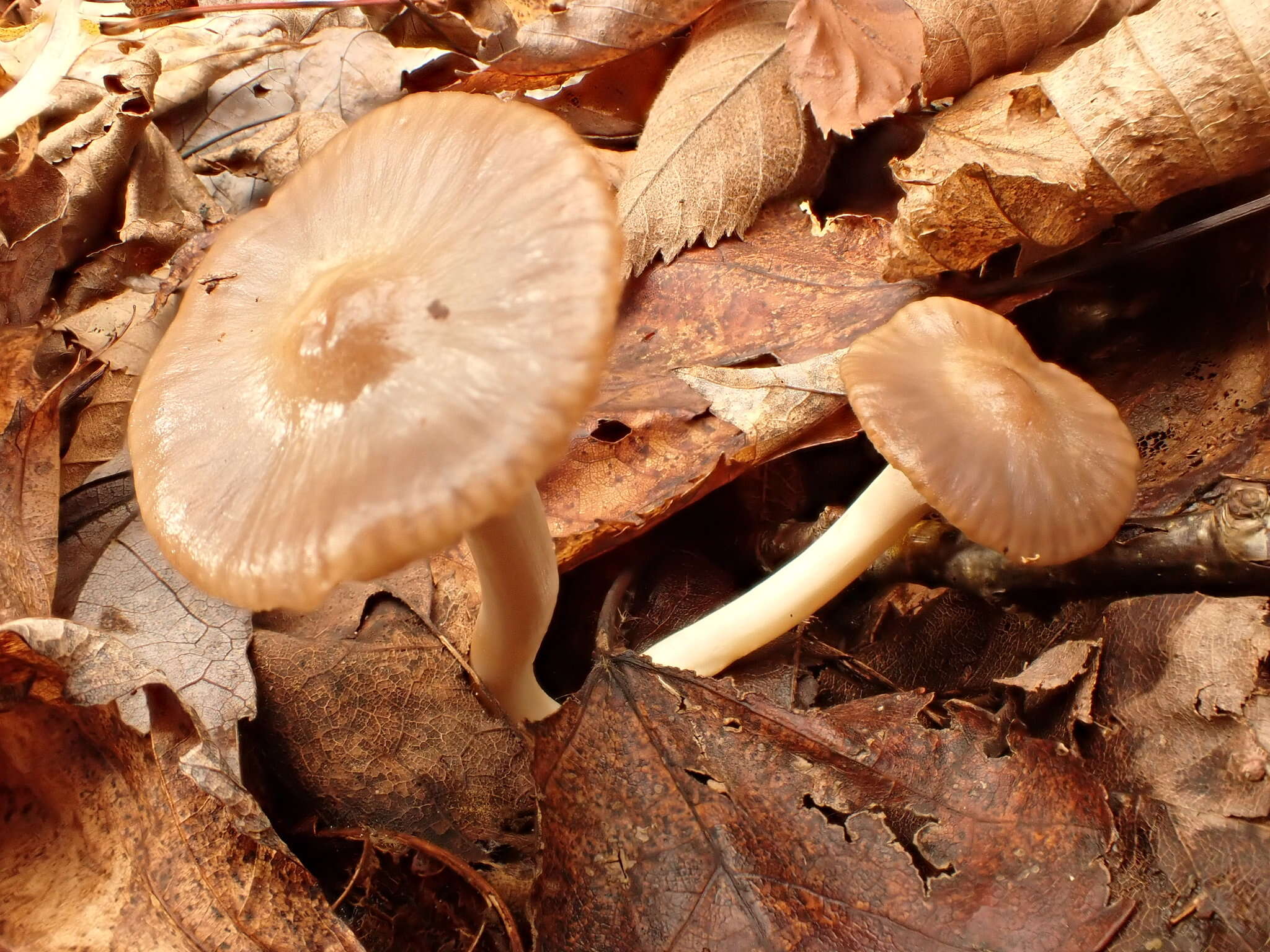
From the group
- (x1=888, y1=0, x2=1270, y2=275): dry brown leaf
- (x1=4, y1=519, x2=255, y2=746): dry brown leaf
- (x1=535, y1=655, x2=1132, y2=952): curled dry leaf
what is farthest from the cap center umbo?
(x1=888, y1=0, x2=1270, y2=275): dry brown leaf

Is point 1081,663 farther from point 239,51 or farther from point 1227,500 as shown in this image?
point 239,51

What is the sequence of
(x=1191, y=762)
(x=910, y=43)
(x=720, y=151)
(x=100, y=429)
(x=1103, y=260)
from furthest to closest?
(x=720, y=151), (x=910, y=43), (x=100, y=429), (x=1103, y=260), (x=1191, y=762)

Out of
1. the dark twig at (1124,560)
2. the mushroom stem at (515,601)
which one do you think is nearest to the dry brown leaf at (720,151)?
the dark twig at (1124,560)

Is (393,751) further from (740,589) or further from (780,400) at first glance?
(780,400)

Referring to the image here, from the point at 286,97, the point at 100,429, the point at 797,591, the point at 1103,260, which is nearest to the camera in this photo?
the point at 797,591

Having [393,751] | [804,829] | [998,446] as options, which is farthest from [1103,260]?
[393,751]

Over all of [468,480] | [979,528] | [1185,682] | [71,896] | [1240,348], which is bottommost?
[71,896]

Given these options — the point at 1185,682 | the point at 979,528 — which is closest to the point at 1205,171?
the point at 979,528
